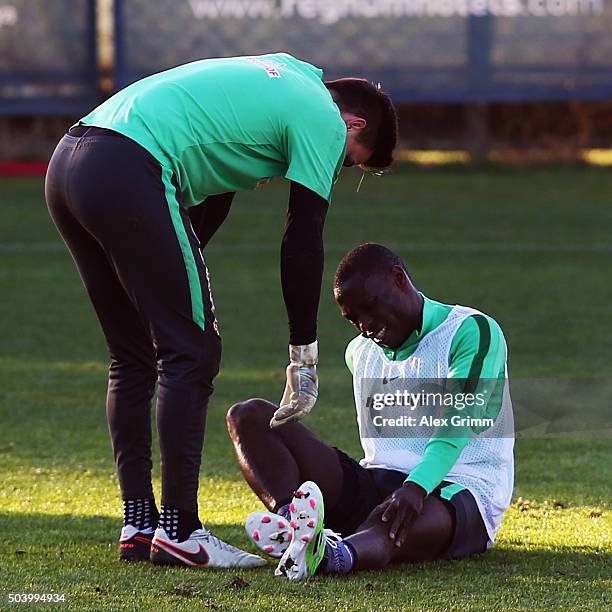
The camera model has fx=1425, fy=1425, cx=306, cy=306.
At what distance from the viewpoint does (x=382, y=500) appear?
420 cm

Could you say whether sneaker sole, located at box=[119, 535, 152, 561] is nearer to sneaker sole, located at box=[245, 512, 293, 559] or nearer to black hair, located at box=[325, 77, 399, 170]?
sneaker sole, located at box=[245, 512, 293, 559]

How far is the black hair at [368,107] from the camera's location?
13.2ft

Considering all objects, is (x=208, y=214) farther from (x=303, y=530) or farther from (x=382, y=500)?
(x=303, y=530)

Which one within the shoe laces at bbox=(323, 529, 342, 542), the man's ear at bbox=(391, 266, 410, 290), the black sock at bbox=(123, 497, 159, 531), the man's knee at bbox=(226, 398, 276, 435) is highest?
the man's ear at bbox=(391, 266, 410, 290)

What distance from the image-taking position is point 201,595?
143 inches

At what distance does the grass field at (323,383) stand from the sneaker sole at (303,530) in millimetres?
64

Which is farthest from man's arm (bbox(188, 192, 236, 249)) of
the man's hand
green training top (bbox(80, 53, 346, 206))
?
the man's hand

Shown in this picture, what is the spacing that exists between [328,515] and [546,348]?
4104 mm

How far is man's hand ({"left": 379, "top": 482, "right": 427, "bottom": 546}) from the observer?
3848mm

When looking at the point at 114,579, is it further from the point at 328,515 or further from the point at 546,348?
the point at 546,348

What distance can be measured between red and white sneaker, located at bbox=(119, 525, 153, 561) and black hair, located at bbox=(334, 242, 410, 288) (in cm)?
90

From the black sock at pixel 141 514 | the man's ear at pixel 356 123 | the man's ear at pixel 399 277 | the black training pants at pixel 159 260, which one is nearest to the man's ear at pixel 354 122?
the man's ear at pixel 356 123

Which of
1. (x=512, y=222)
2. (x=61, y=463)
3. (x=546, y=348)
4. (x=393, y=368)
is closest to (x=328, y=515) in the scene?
(x=393, y=368)

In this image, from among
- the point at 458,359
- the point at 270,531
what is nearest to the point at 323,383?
the point at 458,359
